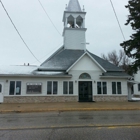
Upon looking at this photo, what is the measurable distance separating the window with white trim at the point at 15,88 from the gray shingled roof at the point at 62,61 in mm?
A: 3373

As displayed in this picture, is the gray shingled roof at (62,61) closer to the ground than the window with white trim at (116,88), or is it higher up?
higher up

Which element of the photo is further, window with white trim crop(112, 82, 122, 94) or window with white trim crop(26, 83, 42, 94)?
window with white trim crop(112, 82, 122, 94)

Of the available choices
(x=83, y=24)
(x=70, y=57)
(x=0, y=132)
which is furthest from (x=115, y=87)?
(x=0, y=132)

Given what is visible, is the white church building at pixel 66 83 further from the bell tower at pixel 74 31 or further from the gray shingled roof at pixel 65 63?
the bell tower at pixel 74 31

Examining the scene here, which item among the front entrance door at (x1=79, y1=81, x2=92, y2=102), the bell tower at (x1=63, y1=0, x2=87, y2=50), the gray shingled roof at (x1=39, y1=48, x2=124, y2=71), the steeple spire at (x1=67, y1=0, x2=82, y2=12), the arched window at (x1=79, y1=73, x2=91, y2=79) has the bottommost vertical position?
the front entrance door at (x1=79, y1=81, x2=92, y2=102)

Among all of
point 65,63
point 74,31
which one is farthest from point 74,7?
point 65,63

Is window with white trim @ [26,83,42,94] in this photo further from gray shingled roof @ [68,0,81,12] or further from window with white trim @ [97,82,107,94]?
gray shingled roof @ [68,0,81,12]

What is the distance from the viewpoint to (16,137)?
5.54 meters

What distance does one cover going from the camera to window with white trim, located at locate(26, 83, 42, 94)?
19141mm

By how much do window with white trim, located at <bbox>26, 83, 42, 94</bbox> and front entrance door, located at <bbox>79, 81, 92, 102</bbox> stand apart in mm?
4952

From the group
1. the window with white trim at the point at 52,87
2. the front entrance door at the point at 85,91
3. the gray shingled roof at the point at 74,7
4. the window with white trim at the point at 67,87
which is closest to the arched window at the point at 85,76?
the front entrance door at the point at 85,91

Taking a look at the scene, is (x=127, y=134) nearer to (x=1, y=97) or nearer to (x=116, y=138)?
(x=116, y=138)

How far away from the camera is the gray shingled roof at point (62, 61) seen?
67.5 feet

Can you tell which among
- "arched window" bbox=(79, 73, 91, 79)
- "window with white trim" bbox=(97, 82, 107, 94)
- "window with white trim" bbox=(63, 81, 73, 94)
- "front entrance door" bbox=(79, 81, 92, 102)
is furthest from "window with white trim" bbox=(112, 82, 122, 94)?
"window with white trim" bbox=(63, 81, 73, 94)
